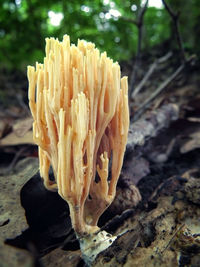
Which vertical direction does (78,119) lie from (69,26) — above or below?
below

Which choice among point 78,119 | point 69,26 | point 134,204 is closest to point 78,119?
point 78,119

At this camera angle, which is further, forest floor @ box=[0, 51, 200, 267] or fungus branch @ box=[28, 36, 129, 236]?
fungus branch @ box=[28, 36, 129, 236]

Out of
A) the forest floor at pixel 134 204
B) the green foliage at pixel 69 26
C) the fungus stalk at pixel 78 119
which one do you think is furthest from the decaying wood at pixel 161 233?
the green foliage at pixel 69 26

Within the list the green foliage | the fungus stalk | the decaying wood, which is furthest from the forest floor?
the green foliage

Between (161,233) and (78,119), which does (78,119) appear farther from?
(161,233)

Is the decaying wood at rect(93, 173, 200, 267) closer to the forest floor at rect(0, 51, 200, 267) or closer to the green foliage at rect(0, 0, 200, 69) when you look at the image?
the forest floor at rect(0, 51, 200, 267)

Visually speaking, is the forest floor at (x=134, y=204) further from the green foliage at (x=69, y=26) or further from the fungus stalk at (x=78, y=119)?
the green foliage at (x=69, y=26)

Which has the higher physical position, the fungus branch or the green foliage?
the green foliage
